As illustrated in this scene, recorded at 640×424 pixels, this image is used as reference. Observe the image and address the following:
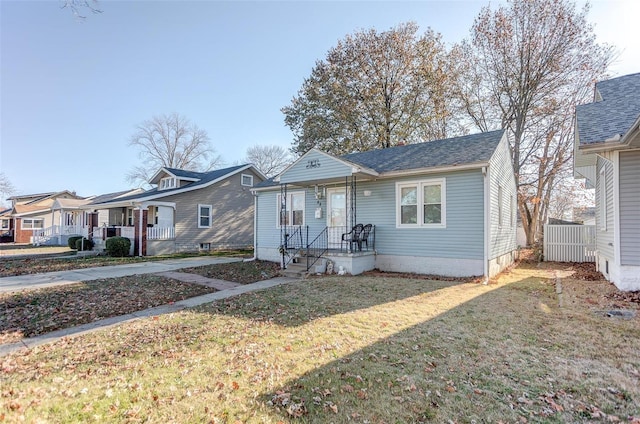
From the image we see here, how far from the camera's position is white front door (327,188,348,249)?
11953 millimetres

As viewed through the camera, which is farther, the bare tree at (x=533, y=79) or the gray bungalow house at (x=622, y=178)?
the bare tree at (x=533, y=79)

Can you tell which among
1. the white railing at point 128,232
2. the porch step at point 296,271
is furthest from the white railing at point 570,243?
the white railing at point 128,232

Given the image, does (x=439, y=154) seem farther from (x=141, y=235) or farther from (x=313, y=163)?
(x=141, y=235)

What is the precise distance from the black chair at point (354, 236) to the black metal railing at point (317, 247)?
2.48 feet

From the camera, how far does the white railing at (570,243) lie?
13.2 meters

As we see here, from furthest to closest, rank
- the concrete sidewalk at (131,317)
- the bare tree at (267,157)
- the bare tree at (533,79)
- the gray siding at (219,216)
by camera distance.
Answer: the bare tree at (267,157) < the gray siding at (219,216) < the bare tree at (533,79) < the concrete sidewalk at (131,317)

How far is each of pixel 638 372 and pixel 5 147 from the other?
2442 cm

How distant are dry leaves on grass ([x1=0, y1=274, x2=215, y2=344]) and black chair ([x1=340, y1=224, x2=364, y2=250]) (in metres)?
4.71

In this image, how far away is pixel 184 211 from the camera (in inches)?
755

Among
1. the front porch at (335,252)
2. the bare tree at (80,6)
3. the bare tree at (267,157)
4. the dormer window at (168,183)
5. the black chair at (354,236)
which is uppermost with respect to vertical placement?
the bare tree at (267,157)

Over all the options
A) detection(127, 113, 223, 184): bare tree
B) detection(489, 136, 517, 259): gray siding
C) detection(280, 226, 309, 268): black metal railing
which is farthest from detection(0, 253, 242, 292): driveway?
detection(127, 113, 223, 184): bare tree

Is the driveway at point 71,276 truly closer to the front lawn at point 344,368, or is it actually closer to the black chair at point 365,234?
the front lawn at point 344,368

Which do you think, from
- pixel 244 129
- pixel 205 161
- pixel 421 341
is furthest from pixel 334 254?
pixel 205 161

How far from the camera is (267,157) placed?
4288 centimetres
